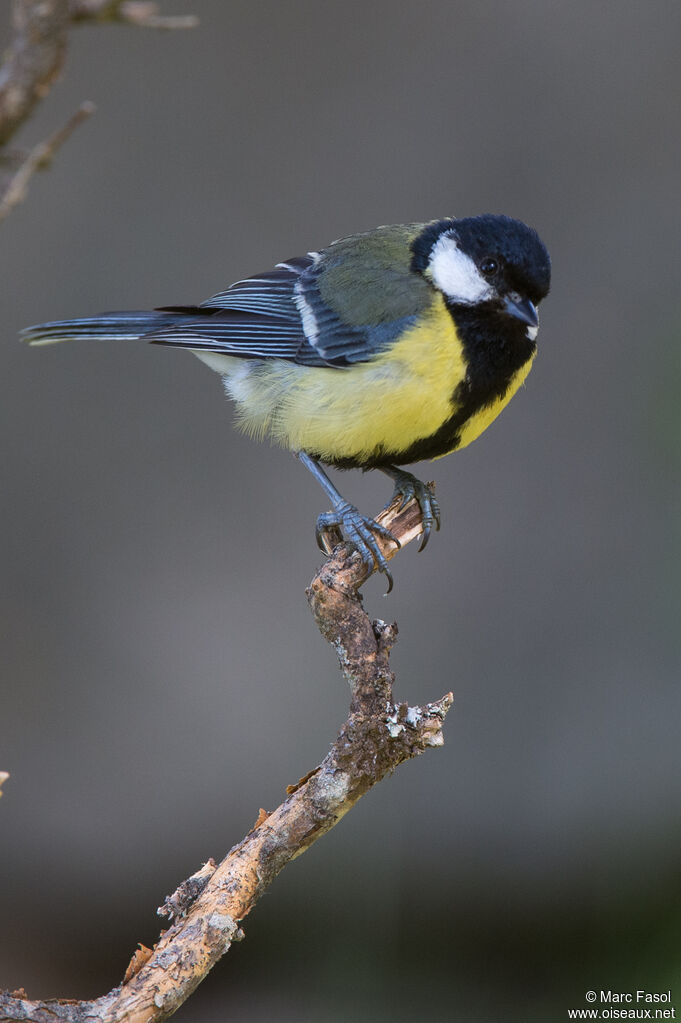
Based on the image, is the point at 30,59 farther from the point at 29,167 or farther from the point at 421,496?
the point at 421,496

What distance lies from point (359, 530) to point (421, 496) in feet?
1.30

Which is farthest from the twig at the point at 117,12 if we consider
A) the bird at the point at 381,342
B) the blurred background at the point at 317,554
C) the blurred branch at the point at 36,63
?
the blurred background at the point at 317,554

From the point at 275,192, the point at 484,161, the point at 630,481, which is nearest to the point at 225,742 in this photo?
the point at 630,481

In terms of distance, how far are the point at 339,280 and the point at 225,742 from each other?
1604 millimetres

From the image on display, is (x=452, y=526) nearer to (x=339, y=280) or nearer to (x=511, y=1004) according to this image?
(x=339, y=280)

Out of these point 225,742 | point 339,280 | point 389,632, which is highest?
point 339,280

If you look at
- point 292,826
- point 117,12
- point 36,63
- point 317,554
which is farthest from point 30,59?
point 317,554

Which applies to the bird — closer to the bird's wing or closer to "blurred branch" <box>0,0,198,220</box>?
the bird's wing

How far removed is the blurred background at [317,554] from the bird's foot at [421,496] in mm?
848

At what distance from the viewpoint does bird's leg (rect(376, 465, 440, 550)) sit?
238 cm

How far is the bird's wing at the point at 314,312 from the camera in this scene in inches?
89.0

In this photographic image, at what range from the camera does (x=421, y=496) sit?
2396 millimetres

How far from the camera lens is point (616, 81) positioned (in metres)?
3.59

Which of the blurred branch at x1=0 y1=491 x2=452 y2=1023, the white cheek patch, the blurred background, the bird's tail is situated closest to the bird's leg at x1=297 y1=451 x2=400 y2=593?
the blurred branch at x1=0 y1=491 x2=452 y2=1023
